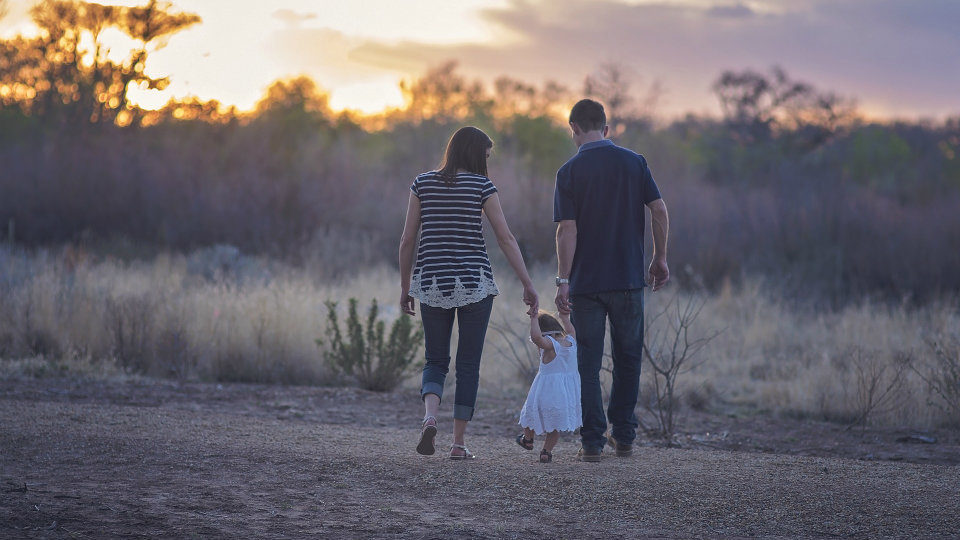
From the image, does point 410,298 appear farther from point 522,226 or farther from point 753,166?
point 753,166

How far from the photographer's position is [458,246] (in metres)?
5.53

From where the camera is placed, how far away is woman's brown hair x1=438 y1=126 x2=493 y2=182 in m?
5.54

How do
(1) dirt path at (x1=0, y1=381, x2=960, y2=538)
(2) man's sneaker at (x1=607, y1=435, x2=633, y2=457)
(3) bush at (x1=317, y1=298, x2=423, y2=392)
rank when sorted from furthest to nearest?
(3) bush at (x1=317, y1=298, x2=423, y2=392) → (2) man's sneaker at (x1=607, y1=435, x2=633, y2=457) → (1) dirt path at (x1=0, y1=381, x2=960, y2=538)

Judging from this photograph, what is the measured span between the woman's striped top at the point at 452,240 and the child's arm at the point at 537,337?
0.85ft

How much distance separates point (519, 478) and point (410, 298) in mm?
1197

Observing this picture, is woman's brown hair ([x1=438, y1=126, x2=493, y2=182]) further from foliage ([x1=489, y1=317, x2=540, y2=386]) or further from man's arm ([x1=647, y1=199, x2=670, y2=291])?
foliage ([x1=489, y1=317, x2=540, y2=386])

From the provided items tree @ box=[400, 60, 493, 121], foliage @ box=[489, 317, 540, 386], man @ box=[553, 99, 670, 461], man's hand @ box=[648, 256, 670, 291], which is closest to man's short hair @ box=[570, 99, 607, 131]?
man @ box=[553, 99, 670, 461]

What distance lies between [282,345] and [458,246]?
5348 mm

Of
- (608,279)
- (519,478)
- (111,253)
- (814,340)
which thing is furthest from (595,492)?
(111,253)

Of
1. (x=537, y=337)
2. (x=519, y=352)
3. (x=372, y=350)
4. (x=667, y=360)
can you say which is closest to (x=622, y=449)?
(x=537, y=337)

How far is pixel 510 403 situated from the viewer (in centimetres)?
939

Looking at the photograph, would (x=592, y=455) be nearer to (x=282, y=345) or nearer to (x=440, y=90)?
(x=282, y=345)

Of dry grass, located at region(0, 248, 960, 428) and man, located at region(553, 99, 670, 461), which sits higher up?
man, located at region(553, 99, 670, 461)

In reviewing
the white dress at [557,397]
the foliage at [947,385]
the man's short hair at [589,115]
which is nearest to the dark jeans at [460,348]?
the white dress at [557,397]
